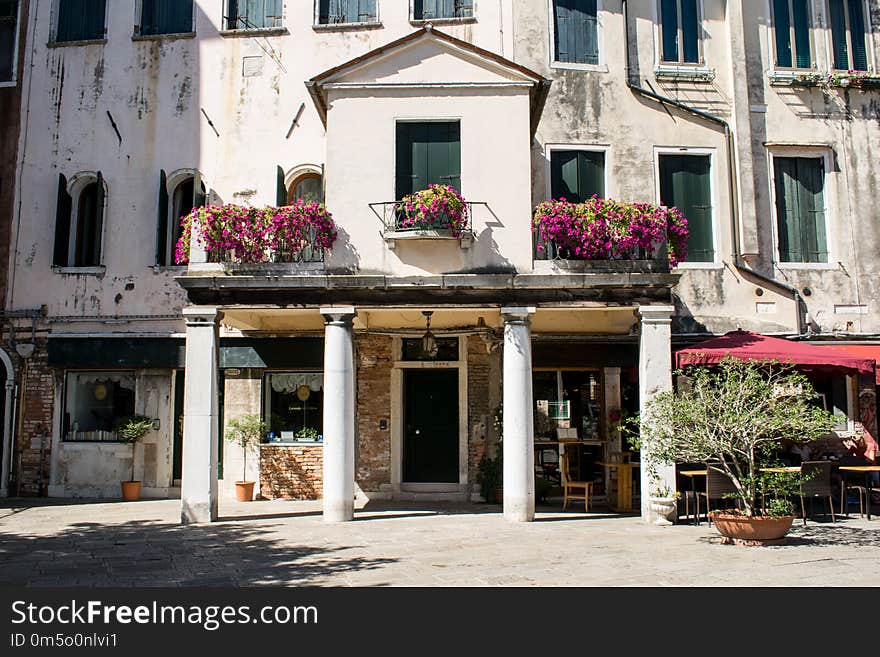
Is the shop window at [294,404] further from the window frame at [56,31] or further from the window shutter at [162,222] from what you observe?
the window frame at [56,31]

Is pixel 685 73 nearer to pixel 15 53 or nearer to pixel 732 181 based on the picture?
pixel 732 181

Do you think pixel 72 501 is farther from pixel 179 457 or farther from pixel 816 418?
pixel 816 418

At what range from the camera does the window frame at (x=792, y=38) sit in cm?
1605

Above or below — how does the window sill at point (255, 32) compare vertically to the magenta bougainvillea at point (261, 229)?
above

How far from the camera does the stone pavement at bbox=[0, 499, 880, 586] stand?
27.5 feet

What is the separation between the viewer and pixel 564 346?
50.1ft

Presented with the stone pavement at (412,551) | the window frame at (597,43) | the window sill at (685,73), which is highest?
the window frame at (597,43)

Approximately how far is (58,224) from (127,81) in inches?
132

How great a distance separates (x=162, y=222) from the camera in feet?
53.9

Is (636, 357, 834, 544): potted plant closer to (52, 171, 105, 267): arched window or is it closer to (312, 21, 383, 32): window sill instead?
(312, 21, 383, 32): window sill

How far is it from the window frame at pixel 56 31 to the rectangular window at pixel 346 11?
4639 mm

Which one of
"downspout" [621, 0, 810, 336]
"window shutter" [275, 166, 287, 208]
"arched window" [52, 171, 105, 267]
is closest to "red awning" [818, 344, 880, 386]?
"downspout" [621, 0, 810, 336]

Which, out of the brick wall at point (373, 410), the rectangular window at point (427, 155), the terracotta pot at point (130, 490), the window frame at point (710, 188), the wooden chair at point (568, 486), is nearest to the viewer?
the rectangular window at point (427, 155)

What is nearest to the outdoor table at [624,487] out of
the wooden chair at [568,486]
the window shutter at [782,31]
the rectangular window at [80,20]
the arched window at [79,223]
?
the wooden chair at [568,486]
